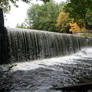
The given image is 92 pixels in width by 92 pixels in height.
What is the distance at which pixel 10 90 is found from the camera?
313 centimetres

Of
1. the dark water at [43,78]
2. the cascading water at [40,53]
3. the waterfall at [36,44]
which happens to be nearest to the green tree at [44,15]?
the waterfall at [36,44]

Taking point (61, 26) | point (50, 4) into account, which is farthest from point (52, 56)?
Answer: point (50, 4)

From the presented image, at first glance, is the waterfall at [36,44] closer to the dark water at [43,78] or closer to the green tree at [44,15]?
the dark water at [43,78]

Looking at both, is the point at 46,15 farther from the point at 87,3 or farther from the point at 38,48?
the point at 87,3

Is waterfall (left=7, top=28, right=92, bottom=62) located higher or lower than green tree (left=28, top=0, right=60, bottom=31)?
lower

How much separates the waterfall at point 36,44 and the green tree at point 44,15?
19295 millimetres

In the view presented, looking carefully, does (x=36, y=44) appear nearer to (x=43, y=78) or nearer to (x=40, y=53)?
(x=40, y=53)

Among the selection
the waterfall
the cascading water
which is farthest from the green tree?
the cascading water

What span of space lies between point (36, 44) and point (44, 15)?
27316 mm

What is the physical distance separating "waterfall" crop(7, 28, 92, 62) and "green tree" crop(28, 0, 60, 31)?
19295 mm

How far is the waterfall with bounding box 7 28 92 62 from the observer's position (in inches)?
316

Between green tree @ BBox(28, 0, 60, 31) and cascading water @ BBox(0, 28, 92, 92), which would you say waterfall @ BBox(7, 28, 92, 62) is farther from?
green tree @ BBox(28, 0, 60, 31)

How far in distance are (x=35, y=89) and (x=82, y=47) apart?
13.9 m

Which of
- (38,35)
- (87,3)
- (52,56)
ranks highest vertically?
(87,3)
